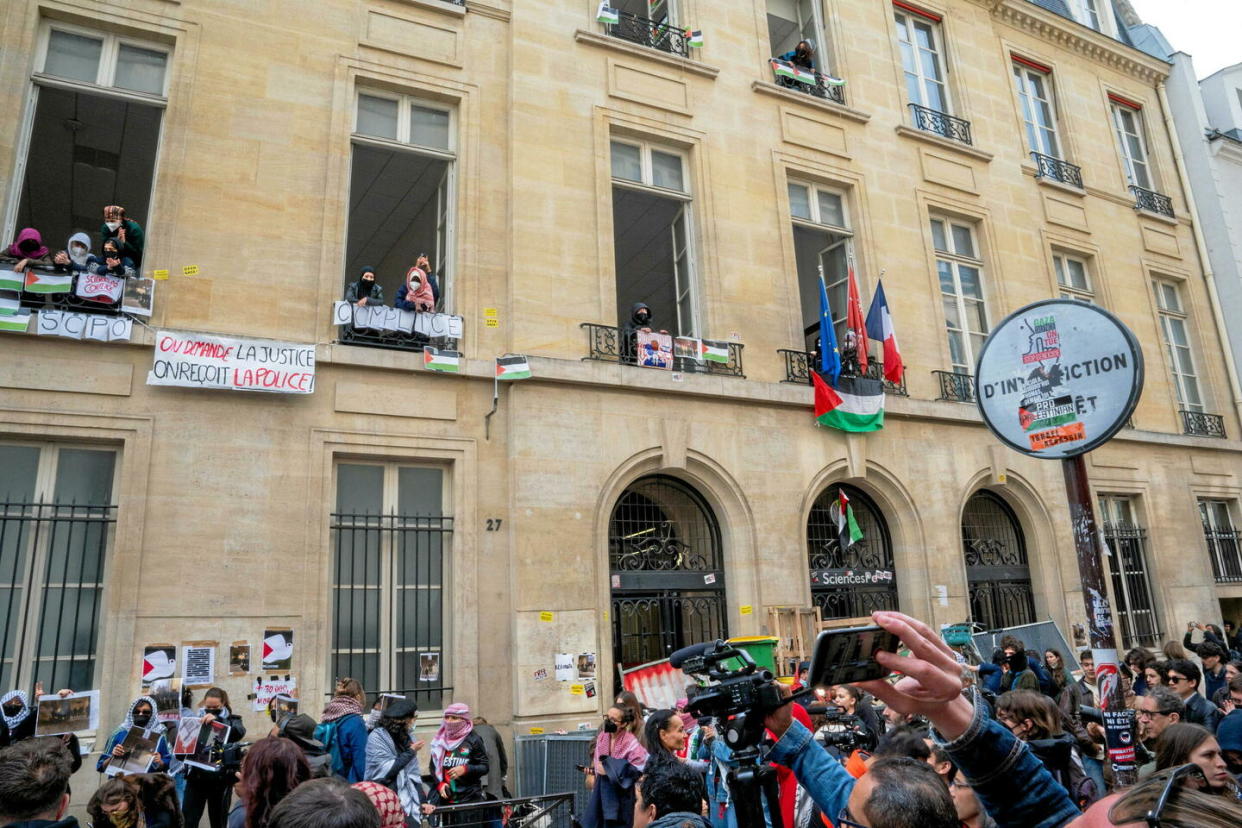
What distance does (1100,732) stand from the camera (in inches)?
202

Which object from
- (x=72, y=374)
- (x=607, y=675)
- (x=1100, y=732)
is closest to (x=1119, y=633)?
(x=607, y=675)

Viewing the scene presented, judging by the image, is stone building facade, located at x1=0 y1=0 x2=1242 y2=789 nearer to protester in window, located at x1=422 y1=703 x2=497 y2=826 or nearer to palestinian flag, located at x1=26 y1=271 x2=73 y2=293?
palestinian flag, located at x1=26 y1=271 x2=73 y2=293

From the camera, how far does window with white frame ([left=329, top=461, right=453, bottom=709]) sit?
9172 mm

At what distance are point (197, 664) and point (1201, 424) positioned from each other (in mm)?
17955

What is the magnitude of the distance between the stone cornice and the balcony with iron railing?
25.5ft

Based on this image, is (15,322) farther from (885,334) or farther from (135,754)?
(885,334)

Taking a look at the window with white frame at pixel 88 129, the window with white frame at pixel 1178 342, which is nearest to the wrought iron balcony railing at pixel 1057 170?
the window with white frame at pixel 1178 342

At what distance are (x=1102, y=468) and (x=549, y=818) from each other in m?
12.5

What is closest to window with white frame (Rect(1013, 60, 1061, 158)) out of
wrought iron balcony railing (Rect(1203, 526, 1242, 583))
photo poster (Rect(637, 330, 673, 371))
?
wrought iron balcony railing (Rect(1203, 526, 1242, 583))

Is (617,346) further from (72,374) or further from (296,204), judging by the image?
(72,374)

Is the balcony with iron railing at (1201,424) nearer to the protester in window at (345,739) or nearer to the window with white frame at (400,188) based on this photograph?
the window with white frame at (400,188)

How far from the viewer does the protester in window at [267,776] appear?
3613 mm

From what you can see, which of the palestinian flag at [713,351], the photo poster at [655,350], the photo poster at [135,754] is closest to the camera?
the photo poster at [135,754]

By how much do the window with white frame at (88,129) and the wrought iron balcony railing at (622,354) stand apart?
5377mm
